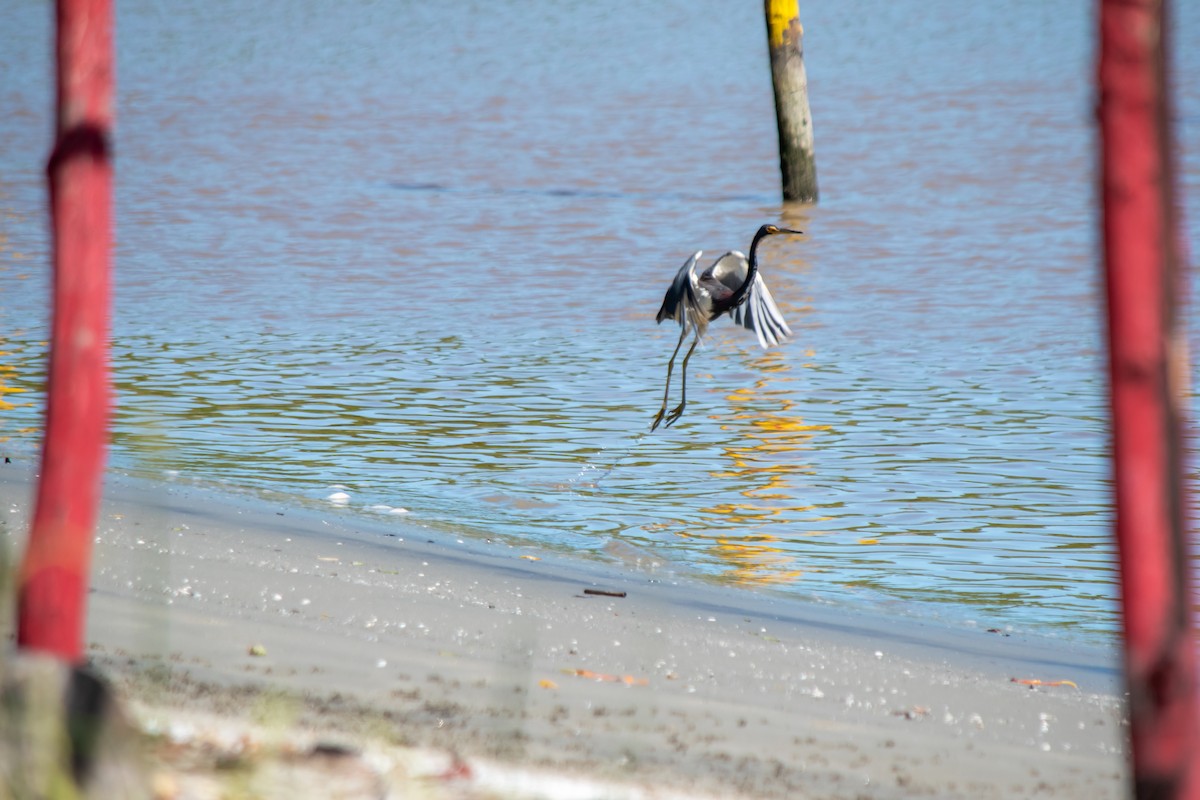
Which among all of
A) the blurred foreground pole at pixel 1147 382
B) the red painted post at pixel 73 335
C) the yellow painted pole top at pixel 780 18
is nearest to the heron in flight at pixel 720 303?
the red painted post at pixel 73 335

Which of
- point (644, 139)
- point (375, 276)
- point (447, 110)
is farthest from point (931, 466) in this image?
point (447, 110)

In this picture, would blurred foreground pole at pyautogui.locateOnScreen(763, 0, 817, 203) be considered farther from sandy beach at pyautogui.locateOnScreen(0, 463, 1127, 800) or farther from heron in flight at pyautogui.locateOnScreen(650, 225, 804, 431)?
sandy beach at pyautogui.locateOnScreen(0, 463, 1127, 800)

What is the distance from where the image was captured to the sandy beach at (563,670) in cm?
391

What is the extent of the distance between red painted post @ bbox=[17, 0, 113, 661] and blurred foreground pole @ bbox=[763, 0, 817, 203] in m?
13.1

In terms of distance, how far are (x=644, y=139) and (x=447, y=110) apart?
3854 millimetres

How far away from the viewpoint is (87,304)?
3.15m

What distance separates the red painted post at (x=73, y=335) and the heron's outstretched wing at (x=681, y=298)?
5.92m

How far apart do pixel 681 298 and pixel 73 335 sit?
6.12 m

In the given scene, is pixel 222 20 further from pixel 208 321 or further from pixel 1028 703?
pixel 1028 703

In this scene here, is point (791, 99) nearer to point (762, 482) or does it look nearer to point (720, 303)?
point (720, 303)

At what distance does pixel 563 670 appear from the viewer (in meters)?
4.85

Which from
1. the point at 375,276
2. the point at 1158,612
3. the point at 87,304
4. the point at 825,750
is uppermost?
the point at 375,276

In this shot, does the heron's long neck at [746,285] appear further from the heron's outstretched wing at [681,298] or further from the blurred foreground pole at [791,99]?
the blurred foreground pole at [791,99]

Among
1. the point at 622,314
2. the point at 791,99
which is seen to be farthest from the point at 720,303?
the point at 791,99
